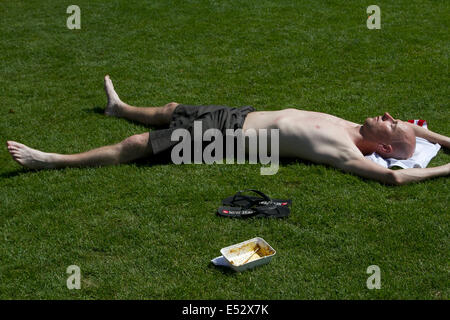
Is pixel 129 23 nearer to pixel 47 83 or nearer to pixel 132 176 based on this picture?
pixel 47 83

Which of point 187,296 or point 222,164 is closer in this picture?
point 187,296

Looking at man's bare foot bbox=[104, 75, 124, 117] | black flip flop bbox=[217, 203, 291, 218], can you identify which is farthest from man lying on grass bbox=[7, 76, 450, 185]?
man's bare foot bbox=[104, 75, 124, 117]

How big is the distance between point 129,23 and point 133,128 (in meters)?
4.89

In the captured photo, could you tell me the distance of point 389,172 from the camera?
4.99m

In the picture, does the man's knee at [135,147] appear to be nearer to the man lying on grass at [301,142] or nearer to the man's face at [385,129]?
the man lying on grass at [301,142]

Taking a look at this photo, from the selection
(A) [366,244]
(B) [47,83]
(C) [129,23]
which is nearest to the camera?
(A) [366,244]

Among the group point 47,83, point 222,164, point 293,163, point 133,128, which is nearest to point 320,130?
point 293,163

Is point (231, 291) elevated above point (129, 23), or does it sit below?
below

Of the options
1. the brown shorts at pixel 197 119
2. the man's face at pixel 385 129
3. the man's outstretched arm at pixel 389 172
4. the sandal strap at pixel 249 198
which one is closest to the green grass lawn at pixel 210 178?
the man's outstretched arm at pixel 389 172

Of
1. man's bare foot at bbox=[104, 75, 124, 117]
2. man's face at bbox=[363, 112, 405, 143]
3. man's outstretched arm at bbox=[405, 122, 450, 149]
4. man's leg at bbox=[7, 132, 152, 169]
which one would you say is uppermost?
man's bare foot at bbox=[104, 75, 124, 117]

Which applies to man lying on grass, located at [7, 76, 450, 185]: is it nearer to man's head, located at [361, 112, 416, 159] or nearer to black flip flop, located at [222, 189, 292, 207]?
man's head, located at [361, 112, 416, 159]

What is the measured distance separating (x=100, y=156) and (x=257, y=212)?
6.54 ft

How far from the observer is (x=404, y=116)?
666 cm

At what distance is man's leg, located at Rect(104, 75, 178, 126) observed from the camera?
6.28 meters
